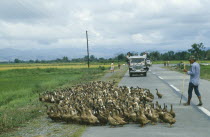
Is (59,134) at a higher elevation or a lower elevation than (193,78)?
lower

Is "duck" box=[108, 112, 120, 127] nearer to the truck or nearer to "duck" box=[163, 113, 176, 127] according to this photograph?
"duck" box=[163, 113, 176, 127]

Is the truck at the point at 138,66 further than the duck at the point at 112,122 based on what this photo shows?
Yes

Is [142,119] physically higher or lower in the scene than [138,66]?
Result: lower

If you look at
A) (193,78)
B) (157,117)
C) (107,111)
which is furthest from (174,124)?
(193,78)

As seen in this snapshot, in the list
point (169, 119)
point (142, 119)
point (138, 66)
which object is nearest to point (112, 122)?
point (142, 119)

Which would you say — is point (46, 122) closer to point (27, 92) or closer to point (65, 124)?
point (65, 124)

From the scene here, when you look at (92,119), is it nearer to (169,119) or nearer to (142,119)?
(142,119)

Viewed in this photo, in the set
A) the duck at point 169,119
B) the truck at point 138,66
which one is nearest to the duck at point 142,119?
the duck at point 169,119

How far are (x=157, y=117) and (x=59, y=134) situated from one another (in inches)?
119

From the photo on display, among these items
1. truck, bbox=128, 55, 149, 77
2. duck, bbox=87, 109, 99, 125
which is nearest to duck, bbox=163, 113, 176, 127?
duck, bbox=87, 109, 99, 125

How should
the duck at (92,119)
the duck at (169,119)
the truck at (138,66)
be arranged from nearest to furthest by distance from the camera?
1. the duck at (169,119)
2. the duck at (92,119)
3. the truck at (138,66)

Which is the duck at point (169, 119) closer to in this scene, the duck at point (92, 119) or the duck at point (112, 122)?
the duck at point (112, 122)

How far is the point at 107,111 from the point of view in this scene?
1023 cm

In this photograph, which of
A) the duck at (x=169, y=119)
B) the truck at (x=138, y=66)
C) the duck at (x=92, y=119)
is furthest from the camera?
the truck at (x=138, y=66)
